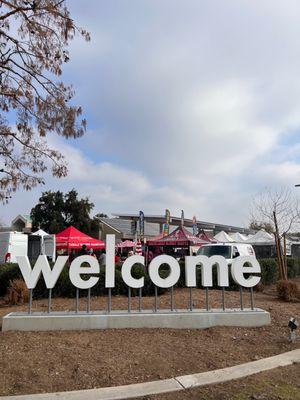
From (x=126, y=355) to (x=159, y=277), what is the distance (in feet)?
7.84

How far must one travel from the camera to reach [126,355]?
21.4ft

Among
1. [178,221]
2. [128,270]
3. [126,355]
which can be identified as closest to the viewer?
[126,355]

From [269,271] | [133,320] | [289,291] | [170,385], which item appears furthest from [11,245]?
[170,385]

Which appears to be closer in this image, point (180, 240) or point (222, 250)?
point (222, 250)

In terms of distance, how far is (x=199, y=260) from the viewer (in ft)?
29.2

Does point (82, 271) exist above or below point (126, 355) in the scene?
above

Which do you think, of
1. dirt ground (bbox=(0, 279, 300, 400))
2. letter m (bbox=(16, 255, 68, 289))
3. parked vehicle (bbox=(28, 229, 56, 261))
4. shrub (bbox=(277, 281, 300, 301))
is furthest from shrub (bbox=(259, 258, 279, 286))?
parked vehicle (bbox=(28, 229, 56, 261))

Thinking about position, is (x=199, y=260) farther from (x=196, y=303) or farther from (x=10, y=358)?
(x=10, y=358)

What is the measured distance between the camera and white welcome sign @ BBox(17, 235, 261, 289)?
8.27 meters

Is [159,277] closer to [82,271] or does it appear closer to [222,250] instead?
[82,271]

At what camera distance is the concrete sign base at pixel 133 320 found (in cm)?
783

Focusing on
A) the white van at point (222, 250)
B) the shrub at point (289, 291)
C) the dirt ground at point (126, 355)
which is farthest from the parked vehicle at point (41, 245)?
the dirt ground at point (126, 355)

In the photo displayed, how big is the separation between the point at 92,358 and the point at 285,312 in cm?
513

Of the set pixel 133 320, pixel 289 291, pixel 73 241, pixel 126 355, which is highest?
pixel 73 241
